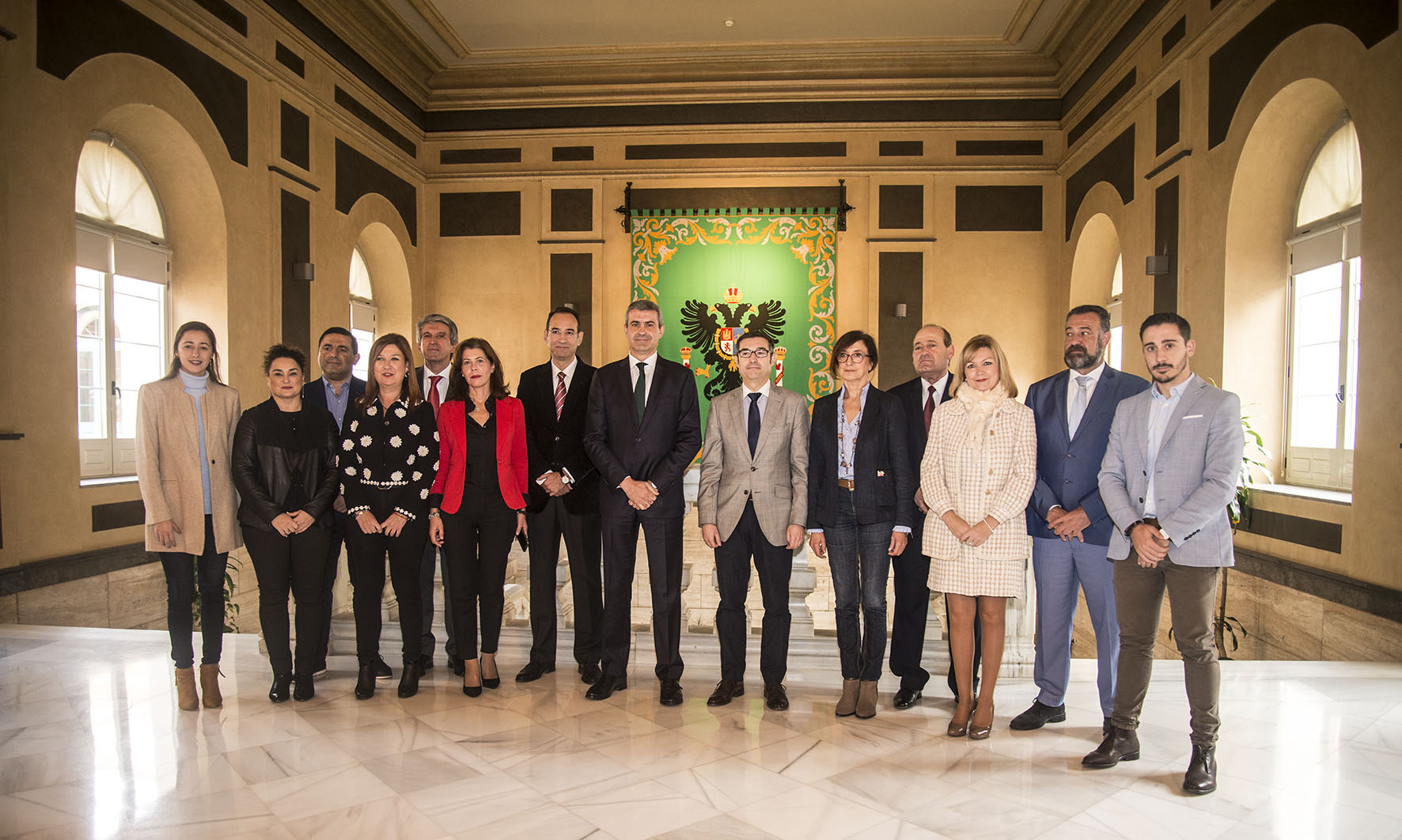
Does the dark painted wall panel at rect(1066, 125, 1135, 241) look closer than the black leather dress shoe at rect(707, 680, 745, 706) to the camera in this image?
No

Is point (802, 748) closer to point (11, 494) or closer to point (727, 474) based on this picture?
point (727, 474)

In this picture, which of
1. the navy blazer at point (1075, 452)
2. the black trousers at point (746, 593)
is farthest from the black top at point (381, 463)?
the navy blazer at point (1075, 452)

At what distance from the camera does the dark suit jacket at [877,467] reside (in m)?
2.97

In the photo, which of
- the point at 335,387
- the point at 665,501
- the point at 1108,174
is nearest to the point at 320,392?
the point at 335,387

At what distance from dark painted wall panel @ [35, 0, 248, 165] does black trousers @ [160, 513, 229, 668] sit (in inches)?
126

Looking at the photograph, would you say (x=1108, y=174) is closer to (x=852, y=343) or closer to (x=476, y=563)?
(x=852, y=343)

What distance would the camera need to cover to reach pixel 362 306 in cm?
842

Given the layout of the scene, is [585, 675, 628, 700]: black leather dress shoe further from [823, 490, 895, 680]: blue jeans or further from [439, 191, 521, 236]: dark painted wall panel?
[439, 191, 521, 236]: dark painted wall panel

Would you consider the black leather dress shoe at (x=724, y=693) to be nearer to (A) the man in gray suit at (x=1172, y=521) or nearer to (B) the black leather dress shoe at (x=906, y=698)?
(B) the black leather dress shoe at (x=906, y=698)

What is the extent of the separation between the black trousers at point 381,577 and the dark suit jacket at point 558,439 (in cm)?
49

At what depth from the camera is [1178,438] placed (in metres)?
2.49

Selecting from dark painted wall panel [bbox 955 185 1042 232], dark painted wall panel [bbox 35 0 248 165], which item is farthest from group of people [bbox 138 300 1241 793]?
dark painted wall panel [bbox 955 185 1042 232]

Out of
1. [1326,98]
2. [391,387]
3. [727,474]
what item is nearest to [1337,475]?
[1326,98]

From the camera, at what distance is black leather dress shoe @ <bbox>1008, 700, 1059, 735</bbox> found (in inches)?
115
